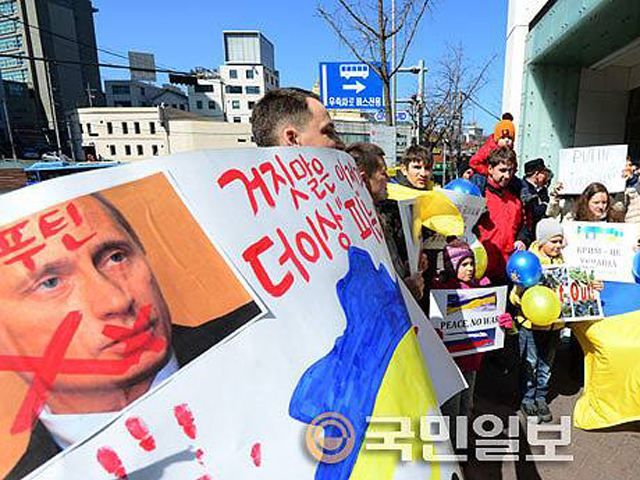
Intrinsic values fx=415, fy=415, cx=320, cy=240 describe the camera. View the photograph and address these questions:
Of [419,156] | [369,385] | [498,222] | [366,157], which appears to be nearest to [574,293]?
[498,222]

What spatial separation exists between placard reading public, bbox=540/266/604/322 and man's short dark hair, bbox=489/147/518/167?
3.11 feet

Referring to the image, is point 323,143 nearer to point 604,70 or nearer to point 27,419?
point 27,419

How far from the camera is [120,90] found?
233 feet

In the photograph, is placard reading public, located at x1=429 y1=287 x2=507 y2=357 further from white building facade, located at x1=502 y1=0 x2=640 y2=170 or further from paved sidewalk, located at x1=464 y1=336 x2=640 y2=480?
white building facade, located at x1=502 y1=0 x2=640 y2=170

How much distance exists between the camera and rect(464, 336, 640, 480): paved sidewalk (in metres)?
2.44

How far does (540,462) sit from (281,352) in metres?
2.59

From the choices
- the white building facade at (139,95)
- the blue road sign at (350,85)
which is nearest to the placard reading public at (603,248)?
the blue road sign at (350,85)

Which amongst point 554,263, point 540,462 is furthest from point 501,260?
point 540,462

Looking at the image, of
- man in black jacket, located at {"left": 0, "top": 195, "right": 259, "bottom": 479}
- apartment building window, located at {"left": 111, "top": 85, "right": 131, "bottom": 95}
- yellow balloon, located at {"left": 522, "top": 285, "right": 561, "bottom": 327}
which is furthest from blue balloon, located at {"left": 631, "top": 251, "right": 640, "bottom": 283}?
apartment building window, located at {"left": 111, "top": 85, "right": 131, "bottom": 95}

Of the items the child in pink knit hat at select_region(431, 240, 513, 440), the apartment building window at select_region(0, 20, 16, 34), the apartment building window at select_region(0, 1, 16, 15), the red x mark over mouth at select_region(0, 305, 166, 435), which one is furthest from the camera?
the apartment building window at select_region(0, 1, 16, 15)

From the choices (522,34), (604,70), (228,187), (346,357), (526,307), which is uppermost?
(522,34)

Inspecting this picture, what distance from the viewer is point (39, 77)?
60.5 m

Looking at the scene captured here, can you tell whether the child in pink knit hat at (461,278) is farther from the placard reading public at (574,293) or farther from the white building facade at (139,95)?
the white building facade at (139,95)

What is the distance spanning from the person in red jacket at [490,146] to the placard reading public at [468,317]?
162cm
